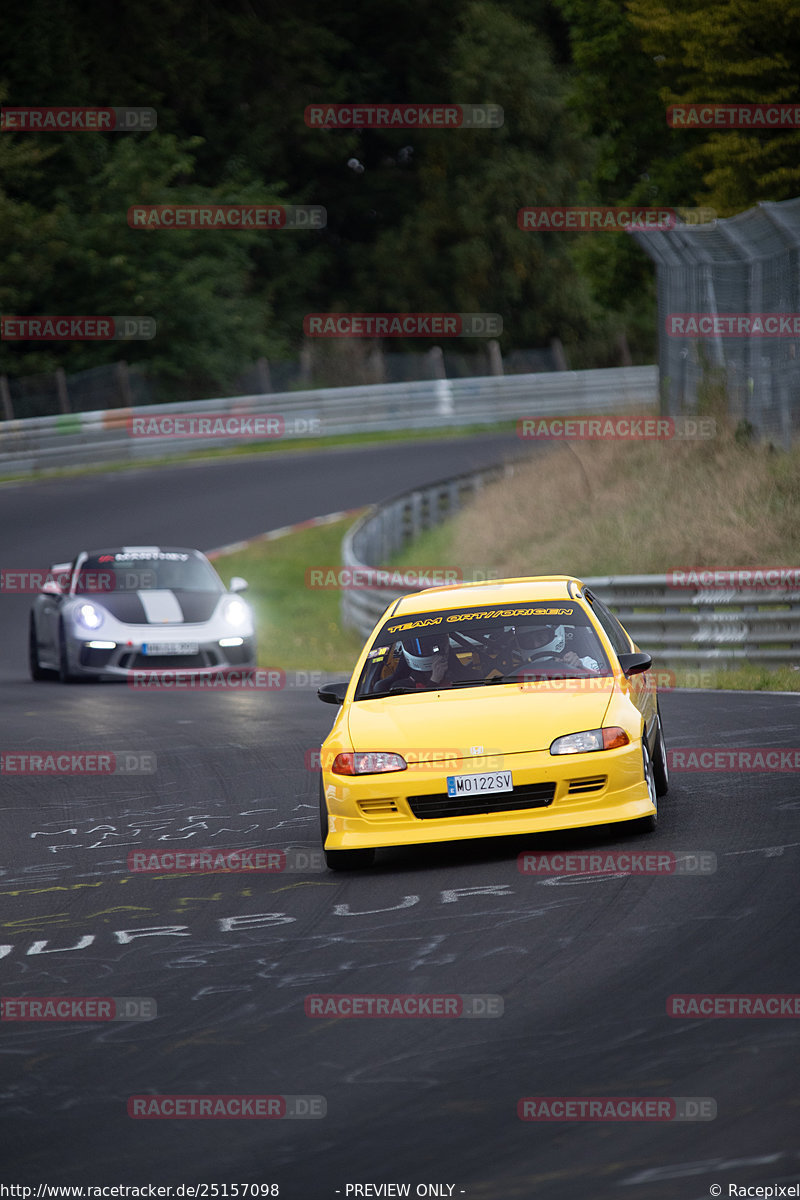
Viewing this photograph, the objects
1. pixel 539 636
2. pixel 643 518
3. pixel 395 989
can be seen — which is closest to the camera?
pixel 395 989

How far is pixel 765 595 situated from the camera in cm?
1742

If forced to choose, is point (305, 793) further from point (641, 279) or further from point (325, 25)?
point (325, 25)

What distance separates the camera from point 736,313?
76.3 feet

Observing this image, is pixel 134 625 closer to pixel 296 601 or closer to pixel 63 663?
pixel 63 663

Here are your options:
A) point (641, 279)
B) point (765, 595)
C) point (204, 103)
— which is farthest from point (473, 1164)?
point (204, 103)

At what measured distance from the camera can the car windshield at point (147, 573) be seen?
20281 millimetres

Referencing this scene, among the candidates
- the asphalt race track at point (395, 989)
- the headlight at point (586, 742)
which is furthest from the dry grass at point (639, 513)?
the headlight at point (586, 742)

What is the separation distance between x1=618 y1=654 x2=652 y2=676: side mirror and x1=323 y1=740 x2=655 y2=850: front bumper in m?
0.80

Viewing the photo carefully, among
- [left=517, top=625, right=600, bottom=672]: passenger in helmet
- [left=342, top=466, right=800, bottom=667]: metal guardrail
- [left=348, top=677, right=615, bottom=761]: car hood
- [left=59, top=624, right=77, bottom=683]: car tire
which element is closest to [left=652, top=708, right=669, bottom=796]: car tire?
[left=517, top=625, right=600, bottom=672]: passenger in helmet

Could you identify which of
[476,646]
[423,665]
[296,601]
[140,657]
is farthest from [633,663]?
[296,601]

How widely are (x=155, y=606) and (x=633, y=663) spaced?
1085cm

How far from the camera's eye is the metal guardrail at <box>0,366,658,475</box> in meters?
39.4

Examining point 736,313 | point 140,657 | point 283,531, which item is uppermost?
point 736,313

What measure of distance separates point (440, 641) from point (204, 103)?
181 ft
